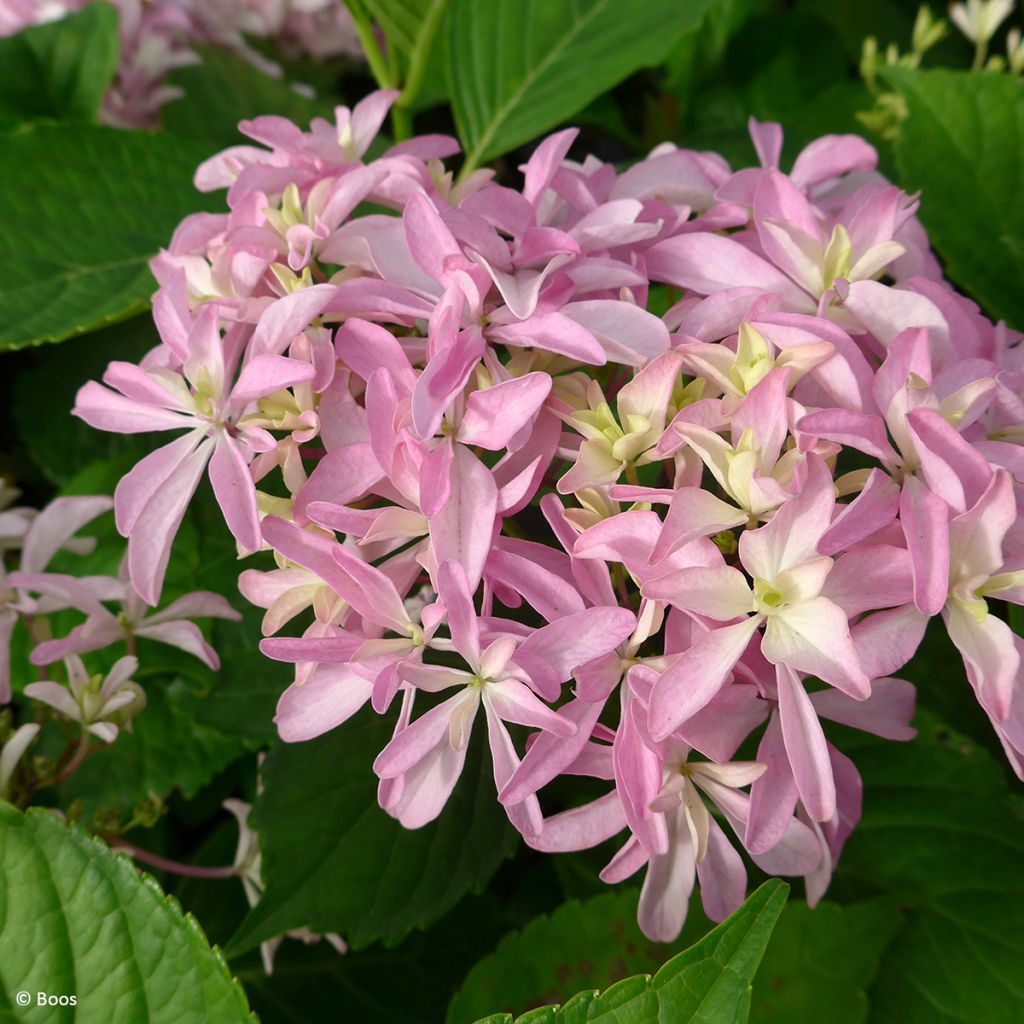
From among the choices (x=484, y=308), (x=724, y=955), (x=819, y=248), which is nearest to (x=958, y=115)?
(x=819, y=248)

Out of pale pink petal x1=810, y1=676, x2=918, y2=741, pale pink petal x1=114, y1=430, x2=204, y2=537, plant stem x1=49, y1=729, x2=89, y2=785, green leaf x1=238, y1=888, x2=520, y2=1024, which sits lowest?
green leaf x1=238, y1=888, x2=520, y2=1024

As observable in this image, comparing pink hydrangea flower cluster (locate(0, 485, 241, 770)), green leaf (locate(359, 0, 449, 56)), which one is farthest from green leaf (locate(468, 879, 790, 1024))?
green leaf (locate(359, 0, 449, 56))

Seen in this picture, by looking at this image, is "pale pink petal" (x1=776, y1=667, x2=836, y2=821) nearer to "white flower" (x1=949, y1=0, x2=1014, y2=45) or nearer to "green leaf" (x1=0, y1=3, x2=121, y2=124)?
"green leaf" (x1=0, y1=3, x2=121, y2=124)

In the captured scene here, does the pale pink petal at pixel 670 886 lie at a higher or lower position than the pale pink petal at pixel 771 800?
lower

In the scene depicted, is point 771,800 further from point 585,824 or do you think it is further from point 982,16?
point 982,16

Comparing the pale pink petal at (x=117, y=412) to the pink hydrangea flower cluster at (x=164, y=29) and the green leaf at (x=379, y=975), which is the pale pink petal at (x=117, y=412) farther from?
the pink hydrangea flower cluster at (x=164, y=29)

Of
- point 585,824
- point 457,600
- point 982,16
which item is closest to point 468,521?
point 457,600

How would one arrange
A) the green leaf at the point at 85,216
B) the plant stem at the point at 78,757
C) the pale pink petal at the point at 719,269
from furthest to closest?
the green leaf at the point at 85,216 < the plant stem at the point at 78,757 < the pale pink petal at the point at 719,269

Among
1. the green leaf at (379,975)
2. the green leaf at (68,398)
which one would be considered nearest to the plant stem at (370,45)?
the green leaf at (68,398)
